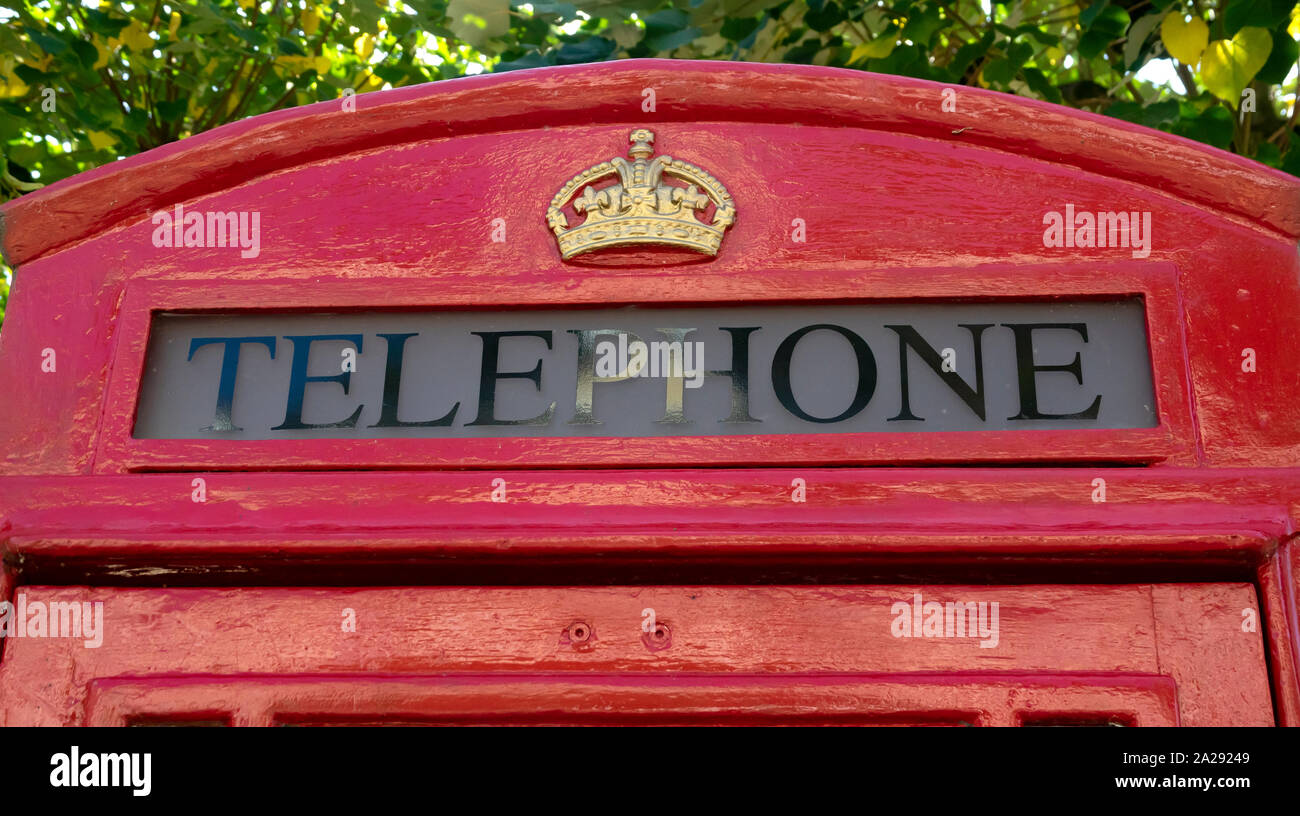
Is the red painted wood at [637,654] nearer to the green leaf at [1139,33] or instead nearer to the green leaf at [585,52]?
the green leaf at [1139,33]

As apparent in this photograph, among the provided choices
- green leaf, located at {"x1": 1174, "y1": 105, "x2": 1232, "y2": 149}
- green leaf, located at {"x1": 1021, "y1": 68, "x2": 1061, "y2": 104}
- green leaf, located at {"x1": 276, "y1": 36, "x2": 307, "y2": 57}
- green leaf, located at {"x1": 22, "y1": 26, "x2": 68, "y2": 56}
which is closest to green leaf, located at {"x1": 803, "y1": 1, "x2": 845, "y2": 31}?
green leaf, located at {"x1": 1021, "y1": 68, "x2": 1061, "y2": 104}

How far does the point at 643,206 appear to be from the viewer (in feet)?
5.19

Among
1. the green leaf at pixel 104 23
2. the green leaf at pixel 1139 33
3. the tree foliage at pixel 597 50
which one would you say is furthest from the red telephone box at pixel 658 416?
the green leaf at pixel 104 23

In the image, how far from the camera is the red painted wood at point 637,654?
54.2 inches

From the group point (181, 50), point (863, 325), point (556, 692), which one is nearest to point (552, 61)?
point (181, 50)

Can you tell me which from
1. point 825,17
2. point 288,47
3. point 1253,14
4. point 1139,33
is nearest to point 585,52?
point 825,17

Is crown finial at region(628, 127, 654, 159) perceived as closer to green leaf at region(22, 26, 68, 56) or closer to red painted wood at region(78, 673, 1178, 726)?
red painted wood at region(78, 673, 1178, 726)

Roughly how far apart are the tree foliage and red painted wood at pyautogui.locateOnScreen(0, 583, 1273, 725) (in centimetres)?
171

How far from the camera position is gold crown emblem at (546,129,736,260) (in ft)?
5.15

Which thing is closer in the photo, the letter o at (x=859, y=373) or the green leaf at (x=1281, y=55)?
the letter o at (x=859, y=373)

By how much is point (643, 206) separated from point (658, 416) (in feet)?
0.99

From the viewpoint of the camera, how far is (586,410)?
1.51m

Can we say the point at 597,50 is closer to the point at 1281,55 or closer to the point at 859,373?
the point at 1281,55
